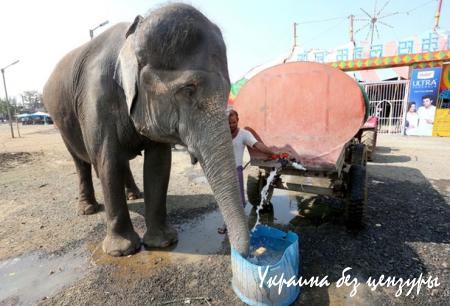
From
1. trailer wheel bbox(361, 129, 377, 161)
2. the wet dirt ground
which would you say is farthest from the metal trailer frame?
trailer wheel bbox(361, 129, 377, 161)

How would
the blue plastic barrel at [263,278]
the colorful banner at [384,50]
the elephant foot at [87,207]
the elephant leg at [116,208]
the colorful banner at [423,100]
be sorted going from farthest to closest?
1. the colorful banner at [384,50]
2. the colorful banner at [423,100]
3. the elephant foot at [87,207]
4. the elephant leg at [116,208]
5. the blue plastic barrel at [263,278]

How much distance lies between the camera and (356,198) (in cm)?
337

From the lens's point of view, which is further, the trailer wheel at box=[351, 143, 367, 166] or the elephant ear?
the trailer wheel at box=[351, 143, 367, 166]

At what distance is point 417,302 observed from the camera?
240cm

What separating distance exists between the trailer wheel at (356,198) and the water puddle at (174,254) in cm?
156

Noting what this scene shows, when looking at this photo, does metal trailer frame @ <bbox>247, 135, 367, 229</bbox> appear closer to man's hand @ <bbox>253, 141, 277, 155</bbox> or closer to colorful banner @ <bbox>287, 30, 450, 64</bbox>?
man's hand @ <bbox>253, 141, 277, 155</bbox>

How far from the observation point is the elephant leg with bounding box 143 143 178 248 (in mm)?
3303

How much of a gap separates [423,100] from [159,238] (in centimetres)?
1463

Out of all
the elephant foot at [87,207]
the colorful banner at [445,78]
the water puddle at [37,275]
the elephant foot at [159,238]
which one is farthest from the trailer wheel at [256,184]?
the colorful banner at [445,78]

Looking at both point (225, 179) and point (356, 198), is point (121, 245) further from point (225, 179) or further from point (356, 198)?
point (356, 198)

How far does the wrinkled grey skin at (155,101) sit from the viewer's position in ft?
6.88

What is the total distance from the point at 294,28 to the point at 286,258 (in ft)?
85.1

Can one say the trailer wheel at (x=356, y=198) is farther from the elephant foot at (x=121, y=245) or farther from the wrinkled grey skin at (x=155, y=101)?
the elephant foot at (x=121, y=245)

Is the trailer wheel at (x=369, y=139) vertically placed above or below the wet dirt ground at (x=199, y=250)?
above
